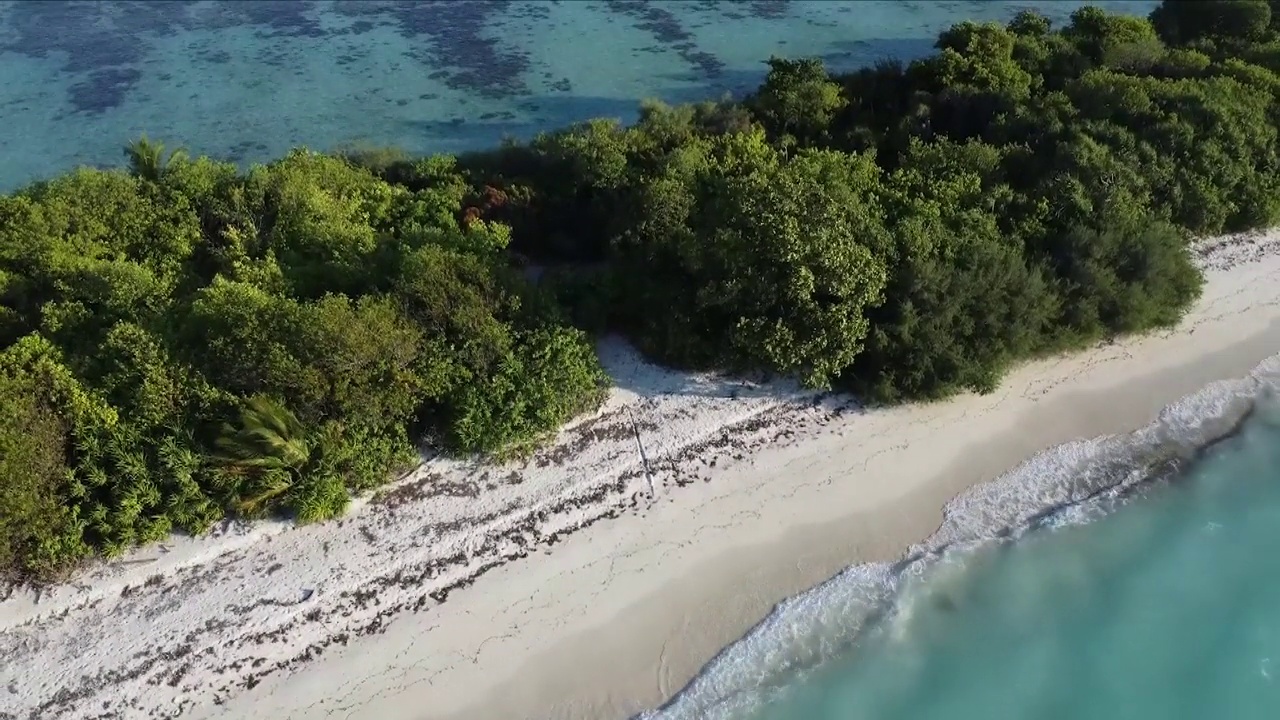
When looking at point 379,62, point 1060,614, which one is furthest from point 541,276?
point 379,62

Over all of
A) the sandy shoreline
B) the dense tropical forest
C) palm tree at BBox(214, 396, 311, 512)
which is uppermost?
the dense tropical forest

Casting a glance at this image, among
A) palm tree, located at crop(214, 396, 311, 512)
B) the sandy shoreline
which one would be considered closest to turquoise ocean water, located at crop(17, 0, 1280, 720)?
the sandy shoreline

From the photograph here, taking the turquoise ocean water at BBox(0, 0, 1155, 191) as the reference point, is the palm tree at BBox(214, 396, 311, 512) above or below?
below

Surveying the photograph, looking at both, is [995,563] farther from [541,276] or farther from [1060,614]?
[541,276]

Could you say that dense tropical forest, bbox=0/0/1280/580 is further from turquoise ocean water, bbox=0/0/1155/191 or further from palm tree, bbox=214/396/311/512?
turquoise ocean water, bbox=0/0/1155/191

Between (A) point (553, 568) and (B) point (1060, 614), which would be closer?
(A) point (553, 568)

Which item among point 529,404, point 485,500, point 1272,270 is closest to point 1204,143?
point 1272,270

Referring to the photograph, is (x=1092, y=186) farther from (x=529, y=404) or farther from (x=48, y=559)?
(x=48, y=559)
